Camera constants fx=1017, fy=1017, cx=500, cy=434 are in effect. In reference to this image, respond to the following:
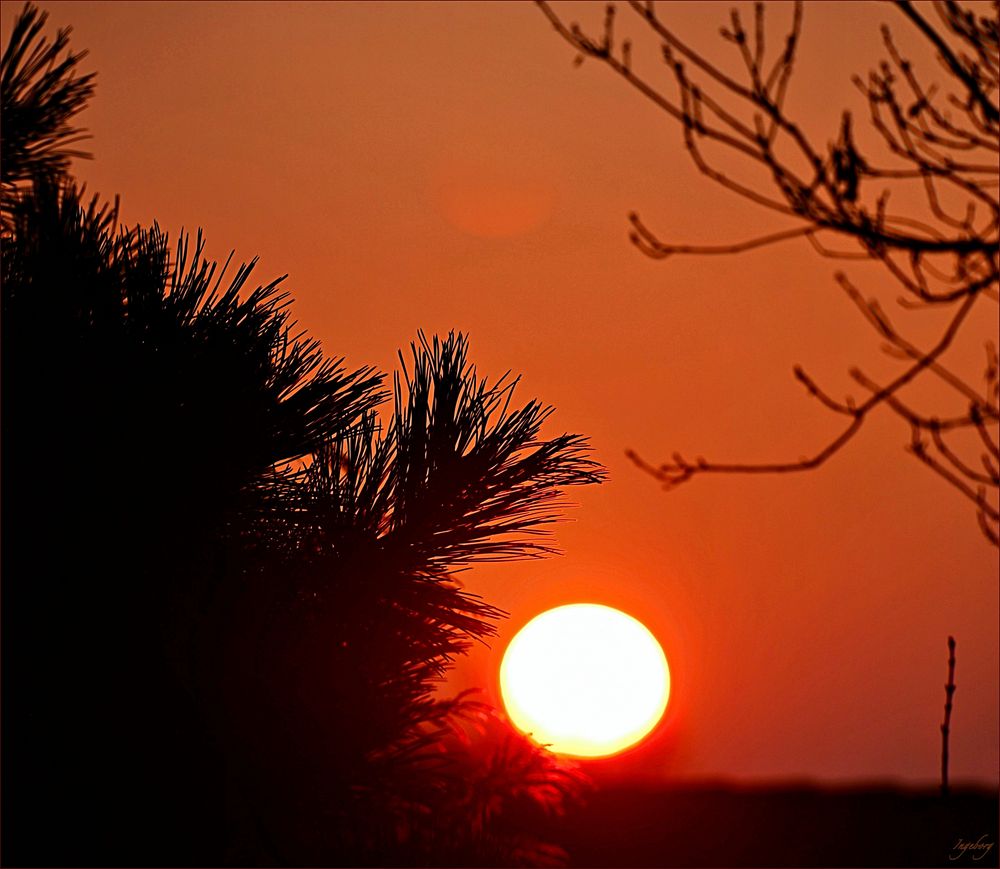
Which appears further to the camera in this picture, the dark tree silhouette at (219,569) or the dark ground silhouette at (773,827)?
the dark ground silhouette at (773,827)

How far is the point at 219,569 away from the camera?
6.17 ft

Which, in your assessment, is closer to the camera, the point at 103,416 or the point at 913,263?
the point at 913,263

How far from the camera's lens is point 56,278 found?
7.17ft

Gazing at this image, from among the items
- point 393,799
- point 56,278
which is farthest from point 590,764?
point 56,278

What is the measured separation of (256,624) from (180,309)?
820mm

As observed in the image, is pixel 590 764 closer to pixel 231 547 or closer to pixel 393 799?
pixel 393 799
